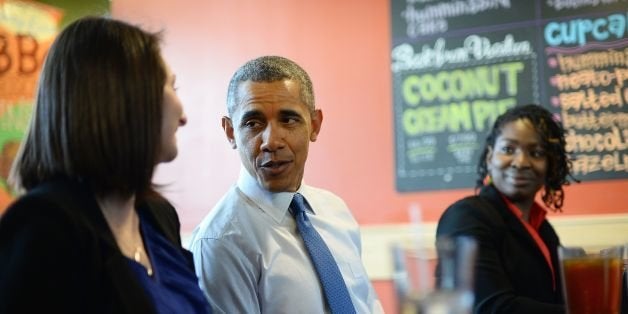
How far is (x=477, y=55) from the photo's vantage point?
351 cm

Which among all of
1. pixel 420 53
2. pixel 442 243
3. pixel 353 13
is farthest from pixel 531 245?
pixel 353 13

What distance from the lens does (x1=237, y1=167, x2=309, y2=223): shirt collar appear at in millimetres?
1836

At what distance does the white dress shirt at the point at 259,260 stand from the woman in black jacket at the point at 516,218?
→ 0.32m

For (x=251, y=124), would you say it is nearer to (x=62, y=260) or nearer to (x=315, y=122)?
(x=315, y=122)

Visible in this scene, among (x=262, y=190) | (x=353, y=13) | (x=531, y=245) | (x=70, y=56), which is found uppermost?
(x=353, y=13)

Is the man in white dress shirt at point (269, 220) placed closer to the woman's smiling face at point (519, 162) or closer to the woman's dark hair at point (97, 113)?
the woman's dark hair at point (97, 113)

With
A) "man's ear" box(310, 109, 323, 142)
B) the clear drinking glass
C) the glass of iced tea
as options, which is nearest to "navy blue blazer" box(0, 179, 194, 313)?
the clear drinking glass

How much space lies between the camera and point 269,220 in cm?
182

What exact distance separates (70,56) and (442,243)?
0.66 metres

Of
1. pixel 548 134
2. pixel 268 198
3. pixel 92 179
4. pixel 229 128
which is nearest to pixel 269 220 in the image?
pixel 268 198

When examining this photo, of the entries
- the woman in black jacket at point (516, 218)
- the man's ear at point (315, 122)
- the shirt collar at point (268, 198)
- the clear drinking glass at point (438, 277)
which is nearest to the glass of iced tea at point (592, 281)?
the clear drinking glass at point (438, 277)

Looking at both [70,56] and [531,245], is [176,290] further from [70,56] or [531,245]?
[531,245]

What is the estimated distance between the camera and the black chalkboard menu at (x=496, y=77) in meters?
3.29

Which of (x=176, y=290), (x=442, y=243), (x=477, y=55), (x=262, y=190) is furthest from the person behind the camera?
(x=477, y=55)
